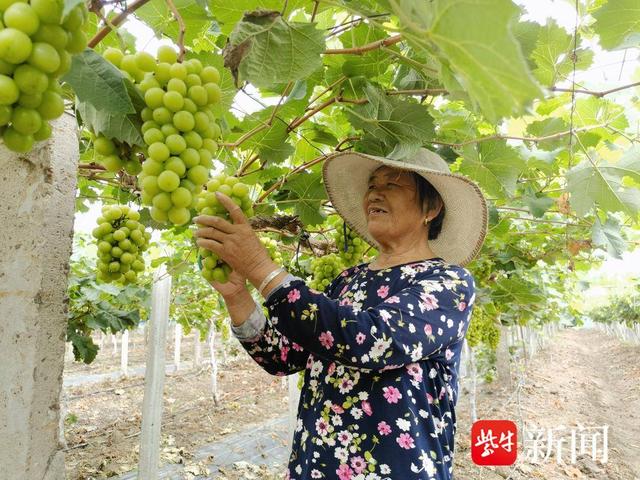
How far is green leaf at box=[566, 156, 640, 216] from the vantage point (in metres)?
2.29

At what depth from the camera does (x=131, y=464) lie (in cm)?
730

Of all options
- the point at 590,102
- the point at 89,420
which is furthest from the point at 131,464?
the point at 590,102

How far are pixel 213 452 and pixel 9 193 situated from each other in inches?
310

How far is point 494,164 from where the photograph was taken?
246 centimetres

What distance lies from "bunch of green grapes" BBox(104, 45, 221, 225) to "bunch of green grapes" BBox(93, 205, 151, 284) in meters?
0.83

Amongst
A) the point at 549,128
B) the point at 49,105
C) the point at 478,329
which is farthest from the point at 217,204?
the point at 478,329

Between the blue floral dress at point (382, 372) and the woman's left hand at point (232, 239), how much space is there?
152 millimetres

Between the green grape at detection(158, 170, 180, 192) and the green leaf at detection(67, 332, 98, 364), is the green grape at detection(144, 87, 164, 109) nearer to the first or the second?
the green grape at detection(158, 170, 180, 192)

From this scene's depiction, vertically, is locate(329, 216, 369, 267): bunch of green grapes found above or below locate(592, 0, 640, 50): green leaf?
below

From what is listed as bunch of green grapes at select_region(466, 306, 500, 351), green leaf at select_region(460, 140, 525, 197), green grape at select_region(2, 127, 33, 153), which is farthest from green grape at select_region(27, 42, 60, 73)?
bunch of green grapes at select_region(466, 306, 500, 351)

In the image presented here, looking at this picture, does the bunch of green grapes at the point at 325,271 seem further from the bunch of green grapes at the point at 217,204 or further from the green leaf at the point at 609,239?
the green leaf at the point at 609,239

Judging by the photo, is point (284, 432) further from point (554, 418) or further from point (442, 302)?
point (442, 302)

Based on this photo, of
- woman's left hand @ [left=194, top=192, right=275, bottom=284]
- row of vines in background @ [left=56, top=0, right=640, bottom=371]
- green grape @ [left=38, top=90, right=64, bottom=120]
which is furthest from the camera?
woman's left hand @ [left=194, top=192, right=275, bottom=284]

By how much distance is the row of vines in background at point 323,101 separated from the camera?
2.52 ft
